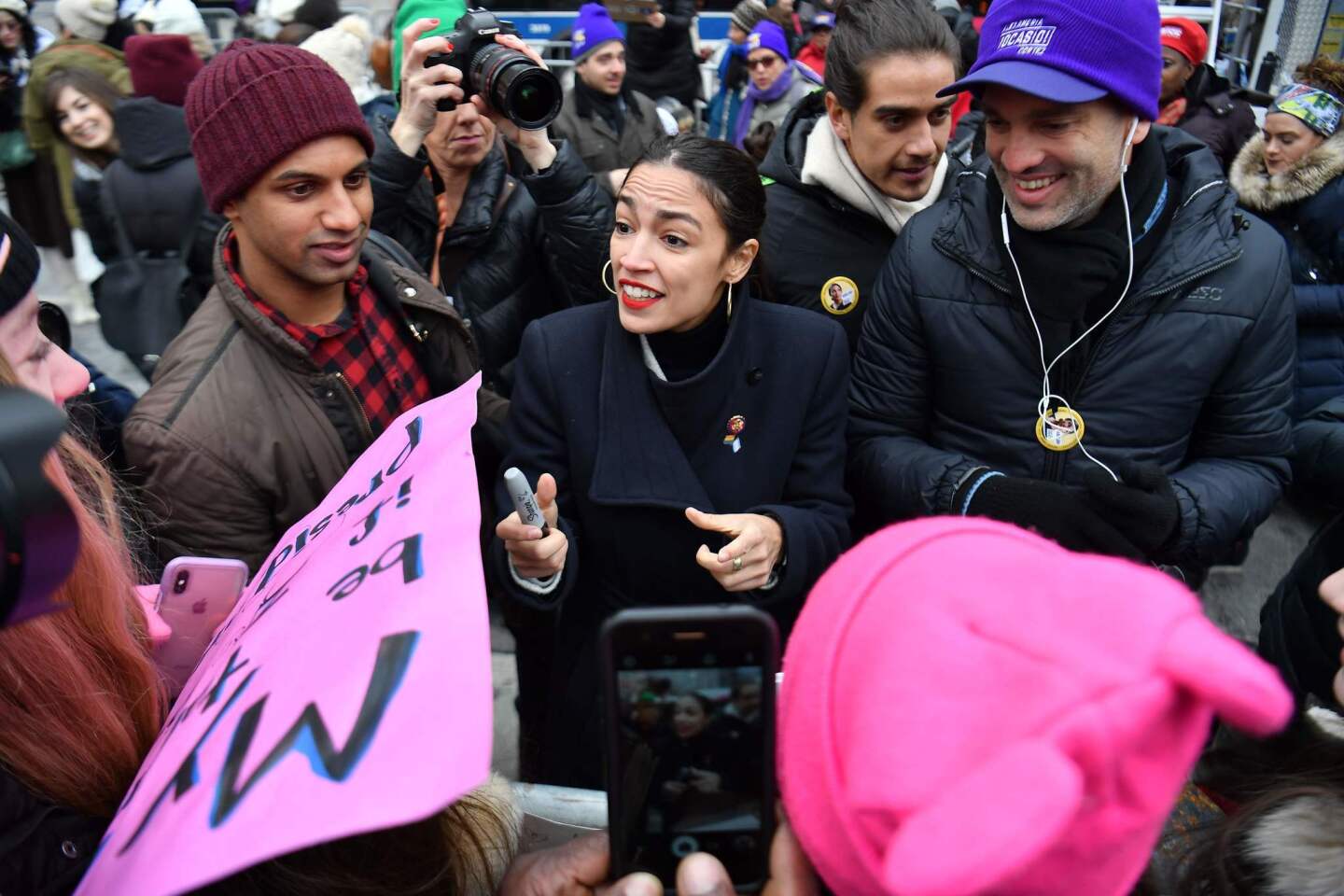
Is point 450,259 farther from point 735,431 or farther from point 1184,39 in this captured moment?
point 1184,39

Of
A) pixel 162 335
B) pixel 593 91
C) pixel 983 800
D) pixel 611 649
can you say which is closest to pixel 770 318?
pixel 611 649

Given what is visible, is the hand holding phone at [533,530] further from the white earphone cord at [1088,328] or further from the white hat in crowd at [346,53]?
the white hat in crowd at [346,53]

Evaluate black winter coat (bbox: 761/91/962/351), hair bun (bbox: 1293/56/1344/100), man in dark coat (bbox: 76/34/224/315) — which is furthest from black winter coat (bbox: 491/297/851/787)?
Answer: hair bun (bbox: 1293/56/1344/100)

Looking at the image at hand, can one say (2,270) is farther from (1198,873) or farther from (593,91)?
(593,91)

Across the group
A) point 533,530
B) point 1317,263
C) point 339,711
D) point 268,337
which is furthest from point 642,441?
point 1317,263

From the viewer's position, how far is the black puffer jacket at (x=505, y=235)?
2521 mm

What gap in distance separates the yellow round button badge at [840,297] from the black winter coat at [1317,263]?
8.07 feet

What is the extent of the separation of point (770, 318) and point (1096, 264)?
2.06ft

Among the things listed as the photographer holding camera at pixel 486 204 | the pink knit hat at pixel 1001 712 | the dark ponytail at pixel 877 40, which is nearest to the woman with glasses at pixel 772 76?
the photographer holding camera at pixel 486 204

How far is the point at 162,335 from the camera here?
11.0ft

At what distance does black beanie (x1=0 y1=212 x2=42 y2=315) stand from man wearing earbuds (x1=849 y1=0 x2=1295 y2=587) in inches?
60.4

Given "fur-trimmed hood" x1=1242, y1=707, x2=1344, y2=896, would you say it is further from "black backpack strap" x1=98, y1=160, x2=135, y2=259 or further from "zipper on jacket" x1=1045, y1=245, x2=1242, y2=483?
"black backpack strap" x1=98, y1=160, x2=135, y2=259

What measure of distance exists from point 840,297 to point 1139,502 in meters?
0.95

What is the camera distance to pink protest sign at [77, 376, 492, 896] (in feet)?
2.43
